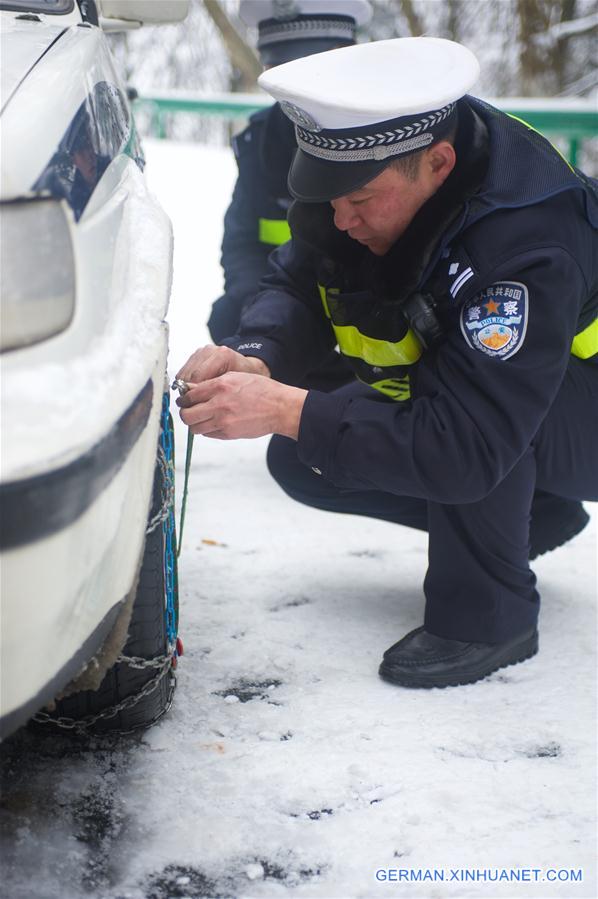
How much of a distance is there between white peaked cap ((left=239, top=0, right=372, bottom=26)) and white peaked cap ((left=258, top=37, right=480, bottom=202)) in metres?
1.36

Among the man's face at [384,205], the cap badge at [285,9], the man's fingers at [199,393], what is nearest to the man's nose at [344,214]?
the man's face at [384,205]

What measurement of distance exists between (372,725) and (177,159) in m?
10.7

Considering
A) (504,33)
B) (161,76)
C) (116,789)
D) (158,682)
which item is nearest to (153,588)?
(158,682)

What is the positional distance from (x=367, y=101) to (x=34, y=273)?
834 mm

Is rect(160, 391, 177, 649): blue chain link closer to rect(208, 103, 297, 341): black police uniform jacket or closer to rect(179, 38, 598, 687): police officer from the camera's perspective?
rect(179, 38, 598, 687): police officer

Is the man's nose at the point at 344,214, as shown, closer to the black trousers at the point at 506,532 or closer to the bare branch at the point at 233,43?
the black trousers at the point at 506,532

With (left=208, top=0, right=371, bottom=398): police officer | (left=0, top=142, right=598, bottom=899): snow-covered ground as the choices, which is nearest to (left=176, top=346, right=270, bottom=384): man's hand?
(left=0, top=142, right=598, bottom=899): snow-covered ground

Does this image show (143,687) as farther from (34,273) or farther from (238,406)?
(34,273)

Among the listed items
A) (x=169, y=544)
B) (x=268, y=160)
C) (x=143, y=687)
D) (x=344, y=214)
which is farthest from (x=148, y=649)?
(x=268, y=160)

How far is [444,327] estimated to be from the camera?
6.50 feet

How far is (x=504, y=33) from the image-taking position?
1584 cm

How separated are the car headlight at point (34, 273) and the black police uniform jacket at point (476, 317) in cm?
81

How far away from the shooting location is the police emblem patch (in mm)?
1797

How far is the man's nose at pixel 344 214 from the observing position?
76.3 inches
